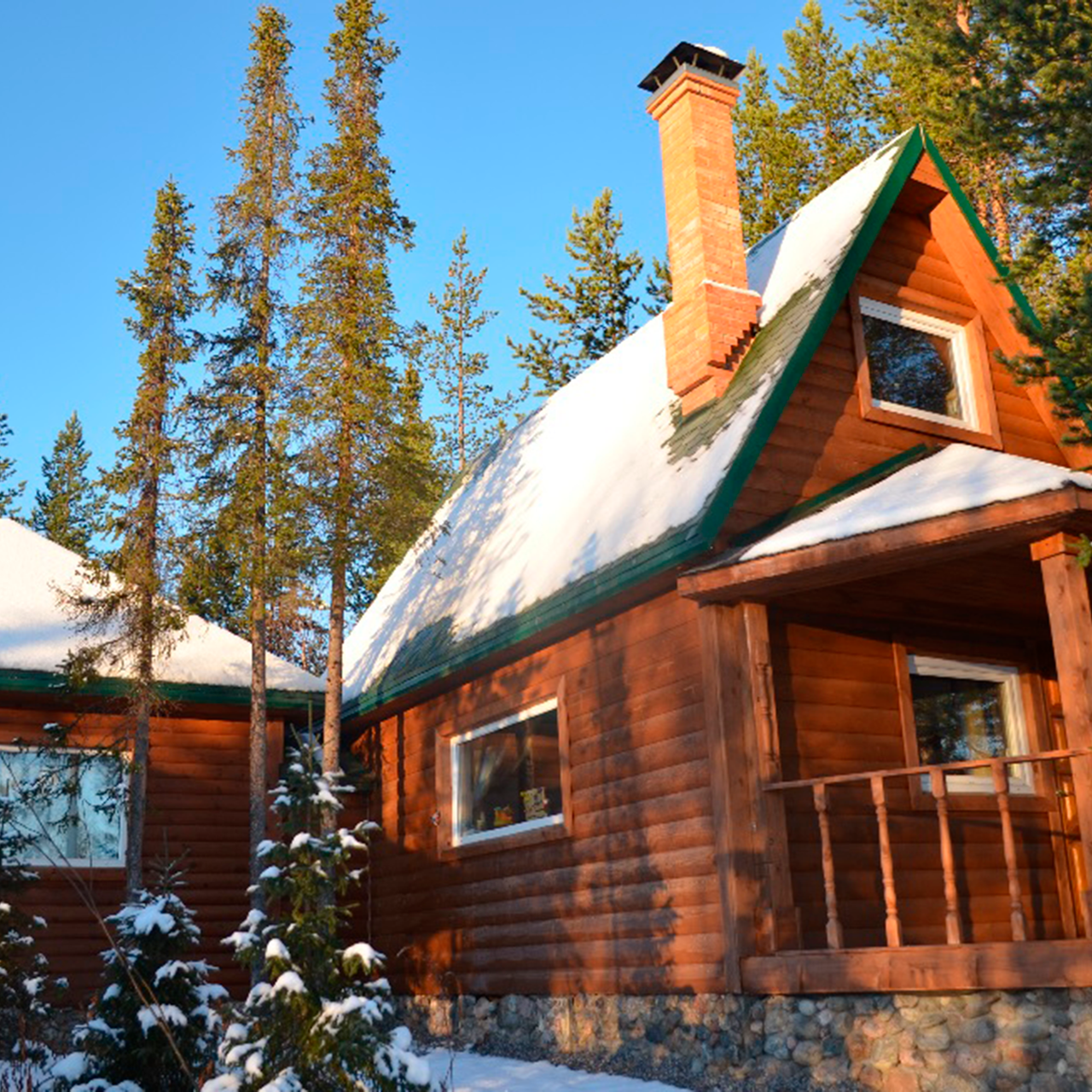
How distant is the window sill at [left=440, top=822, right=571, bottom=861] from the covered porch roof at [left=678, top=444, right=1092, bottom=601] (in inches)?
127

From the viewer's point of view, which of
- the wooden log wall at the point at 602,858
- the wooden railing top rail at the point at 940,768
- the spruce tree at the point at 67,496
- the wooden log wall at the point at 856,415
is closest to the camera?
the wooden railing top rail at the point at 940,768

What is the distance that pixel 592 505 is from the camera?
1304cm

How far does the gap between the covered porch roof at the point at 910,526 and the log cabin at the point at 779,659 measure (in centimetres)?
3

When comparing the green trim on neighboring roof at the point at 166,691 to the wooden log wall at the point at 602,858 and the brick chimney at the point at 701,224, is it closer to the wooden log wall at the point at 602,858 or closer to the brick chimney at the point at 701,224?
the wooden log wall at the point at 602,858

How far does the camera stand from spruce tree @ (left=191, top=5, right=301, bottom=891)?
48.9ft

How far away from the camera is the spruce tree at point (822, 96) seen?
30.4 metres

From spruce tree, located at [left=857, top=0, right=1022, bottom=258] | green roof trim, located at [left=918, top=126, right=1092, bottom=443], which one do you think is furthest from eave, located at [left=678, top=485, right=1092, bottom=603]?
spruce tree, located at [left=857, top=0, right=1022, bottom=258]

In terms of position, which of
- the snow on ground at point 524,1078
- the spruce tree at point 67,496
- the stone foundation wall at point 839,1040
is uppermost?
the spruce tree at point 67,496

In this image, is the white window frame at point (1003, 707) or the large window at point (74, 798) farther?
the large window at point (74, 798)

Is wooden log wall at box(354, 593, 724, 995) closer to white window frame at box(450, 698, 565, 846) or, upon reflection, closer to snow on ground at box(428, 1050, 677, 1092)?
white window frame at box(450, 698, 565, 846)

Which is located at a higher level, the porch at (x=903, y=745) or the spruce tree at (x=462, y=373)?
the spruce tree at (x=462, y=373)

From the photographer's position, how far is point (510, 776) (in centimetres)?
1337

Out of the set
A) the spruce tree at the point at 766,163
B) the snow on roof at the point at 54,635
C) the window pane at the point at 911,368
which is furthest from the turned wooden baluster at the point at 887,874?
the spruce tree at the point at 766,163

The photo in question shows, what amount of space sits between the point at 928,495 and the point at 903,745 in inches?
109
